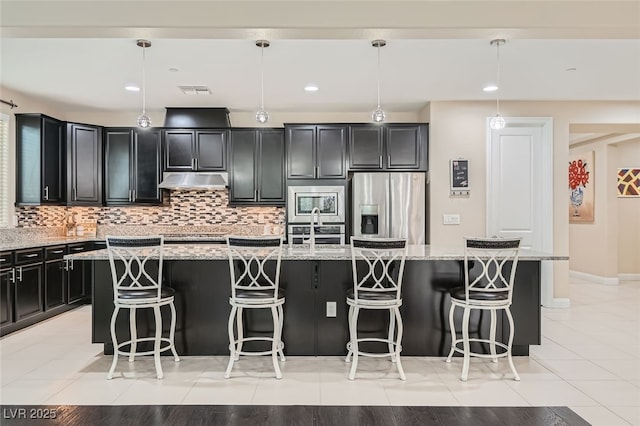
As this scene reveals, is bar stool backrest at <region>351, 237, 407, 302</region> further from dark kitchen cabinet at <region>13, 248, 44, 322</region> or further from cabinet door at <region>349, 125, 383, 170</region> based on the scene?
dark kitchen cabinet at <region>13, 248, 44, 322</region>

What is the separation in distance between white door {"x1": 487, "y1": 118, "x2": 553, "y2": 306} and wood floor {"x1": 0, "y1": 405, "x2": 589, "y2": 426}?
3267 millimetres

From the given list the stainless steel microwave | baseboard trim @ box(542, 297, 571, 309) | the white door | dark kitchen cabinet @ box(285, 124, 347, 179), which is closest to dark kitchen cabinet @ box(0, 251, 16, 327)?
the stainless steel microwave

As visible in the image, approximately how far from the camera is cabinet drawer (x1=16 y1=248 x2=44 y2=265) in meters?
4.35

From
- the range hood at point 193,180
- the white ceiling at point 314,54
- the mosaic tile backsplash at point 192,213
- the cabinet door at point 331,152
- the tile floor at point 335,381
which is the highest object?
the white ceiling at point 314,54

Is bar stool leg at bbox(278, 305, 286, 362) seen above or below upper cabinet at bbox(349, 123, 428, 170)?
below

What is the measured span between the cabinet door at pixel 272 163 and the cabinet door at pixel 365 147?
1.02m

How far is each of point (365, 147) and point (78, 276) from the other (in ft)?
13.8

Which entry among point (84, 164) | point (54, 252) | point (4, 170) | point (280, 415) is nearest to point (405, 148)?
point (280, 415)

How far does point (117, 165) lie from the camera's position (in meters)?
5.91

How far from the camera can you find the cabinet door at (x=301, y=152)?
570cm

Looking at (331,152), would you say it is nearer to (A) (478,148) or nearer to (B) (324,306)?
(A) (478,148)

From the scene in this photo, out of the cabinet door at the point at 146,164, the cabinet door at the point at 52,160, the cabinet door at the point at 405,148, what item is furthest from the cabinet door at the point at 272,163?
the cabinet door at the point at 52,160

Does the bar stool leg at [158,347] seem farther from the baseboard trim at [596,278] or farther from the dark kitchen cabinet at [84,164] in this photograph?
the baseboard trim at [596,278]

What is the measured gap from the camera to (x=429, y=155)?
5.63m
